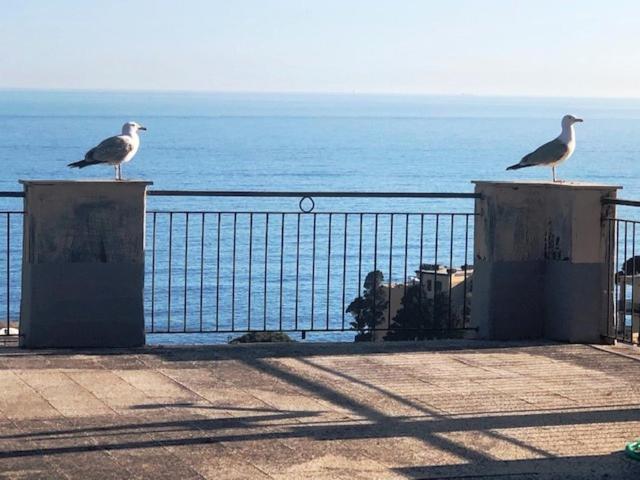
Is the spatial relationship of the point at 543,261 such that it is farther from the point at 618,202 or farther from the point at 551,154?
the point at 551,154

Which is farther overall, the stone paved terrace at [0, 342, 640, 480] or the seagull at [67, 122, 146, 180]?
the seagull at [67, 122, 146, 180]

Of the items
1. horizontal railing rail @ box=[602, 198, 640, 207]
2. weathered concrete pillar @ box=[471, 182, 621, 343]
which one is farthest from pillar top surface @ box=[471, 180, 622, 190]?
horizontal railing rail @ box=[602, 198, 640, 207]

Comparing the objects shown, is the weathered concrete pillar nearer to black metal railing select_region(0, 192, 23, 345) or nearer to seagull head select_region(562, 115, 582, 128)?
seagull head select_region(562, 115, 582, 128)

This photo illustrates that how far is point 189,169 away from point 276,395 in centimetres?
8066

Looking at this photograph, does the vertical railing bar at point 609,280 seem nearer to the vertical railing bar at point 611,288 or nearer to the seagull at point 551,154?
the vertical railing bar at point 611,288

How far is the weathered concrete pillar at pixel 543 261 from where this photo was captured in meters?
11.3

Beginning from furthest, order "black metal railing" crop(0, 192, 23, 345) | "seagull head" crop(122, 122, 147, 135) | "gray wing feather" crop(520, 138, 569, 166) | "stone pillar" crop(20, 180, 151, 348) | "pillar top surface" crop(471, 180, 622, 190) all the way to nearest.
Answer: "black metal railing" crop(0, 192, 23, 345), "gray wing feather" crop(520, 138, 569, 166), "seagull head" crop(122, 122, 147, 135), "pillar top surface" crop(471, 180, 622, 190), "stone pillar" crop(20, 180, 151, 348)

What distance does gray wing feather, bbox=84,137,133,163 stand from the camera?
11.1 m

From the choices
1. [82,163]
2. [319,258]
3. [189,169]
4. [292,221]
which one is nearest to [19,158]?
[189,169]

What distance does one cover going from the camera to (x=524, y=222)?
11.5m

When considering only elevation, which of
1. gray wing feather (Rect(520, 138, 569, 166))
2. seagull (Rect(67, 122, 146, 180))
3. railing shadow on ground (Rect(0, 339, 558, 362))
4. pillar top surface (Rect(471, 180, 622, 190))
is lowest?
railing shadow on ground (Rect(0, 339, 558, 362))

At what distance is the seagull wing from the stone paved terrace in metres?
1.71

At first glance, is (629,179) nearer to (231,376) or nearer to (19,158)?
(19,158)

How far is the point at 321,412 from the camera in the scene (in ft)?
27.4
